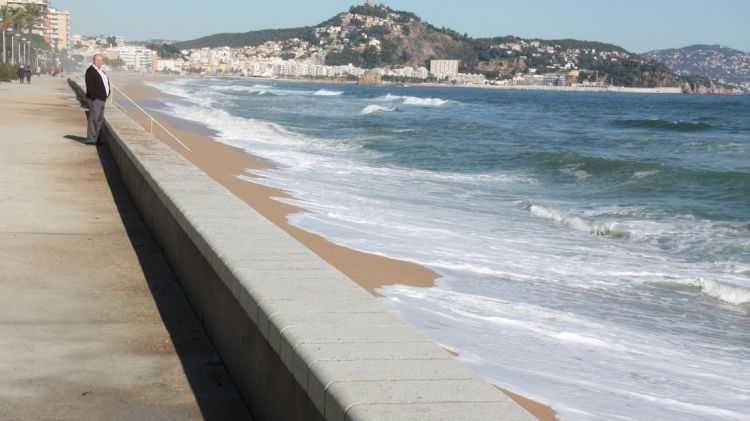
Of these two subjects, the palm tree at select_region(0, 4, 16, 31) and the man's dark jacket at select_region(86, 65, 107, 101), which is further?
the palm tree at select_region(0, 4, 16, 31)

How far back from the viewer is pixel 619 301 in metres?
7.96

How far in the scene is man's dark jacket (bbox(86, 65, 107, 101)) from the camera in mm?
13414

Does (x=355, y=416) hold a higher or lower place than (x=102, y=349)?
higher

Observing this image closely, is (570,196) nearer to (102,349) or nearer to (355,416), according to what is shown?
(102,349)

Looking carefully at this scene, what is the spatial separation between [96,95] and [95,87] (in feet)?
0.54

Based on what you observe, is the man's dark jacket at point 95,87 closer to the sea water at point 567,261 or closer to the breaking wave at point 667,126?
the sea water at point 567,261

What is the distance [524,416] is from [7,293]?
3624 mm

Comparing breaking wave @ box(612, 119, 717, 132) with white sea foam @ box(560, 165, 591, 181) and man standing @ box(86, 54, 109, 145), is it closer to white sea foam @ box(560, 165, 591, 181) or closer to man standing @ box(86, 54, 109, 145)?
white sea foam @ box(560, 165, 591, 181)

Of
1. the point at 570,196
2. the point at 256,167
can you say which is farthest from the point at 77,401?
the point at 570,196

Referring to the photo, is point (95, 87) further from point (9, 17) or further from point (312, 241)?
point (9, 17)

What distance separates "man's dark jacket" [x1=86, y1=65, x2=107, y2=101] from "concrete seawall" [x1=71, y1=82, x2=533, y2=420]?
7947 millimetres

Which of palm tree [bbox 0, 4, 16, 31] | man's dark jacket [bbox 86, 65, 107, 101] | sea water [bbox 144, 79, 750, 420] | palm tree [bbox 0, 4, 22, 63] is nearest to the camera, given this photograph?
sea water [bbox 144, 79, 750, 420]

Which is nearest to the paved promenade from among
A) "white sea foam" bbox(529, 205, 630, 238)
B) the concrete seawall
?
the concrete seawall

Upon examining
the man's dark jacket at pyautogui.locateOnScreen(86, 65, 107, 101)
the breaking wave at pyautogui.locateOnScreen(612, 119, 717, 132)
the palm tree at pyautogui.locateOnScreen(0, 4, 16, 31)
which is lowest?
the breaking wave at pyautogui.locateOnScreen(612, 119, 717, 132)
